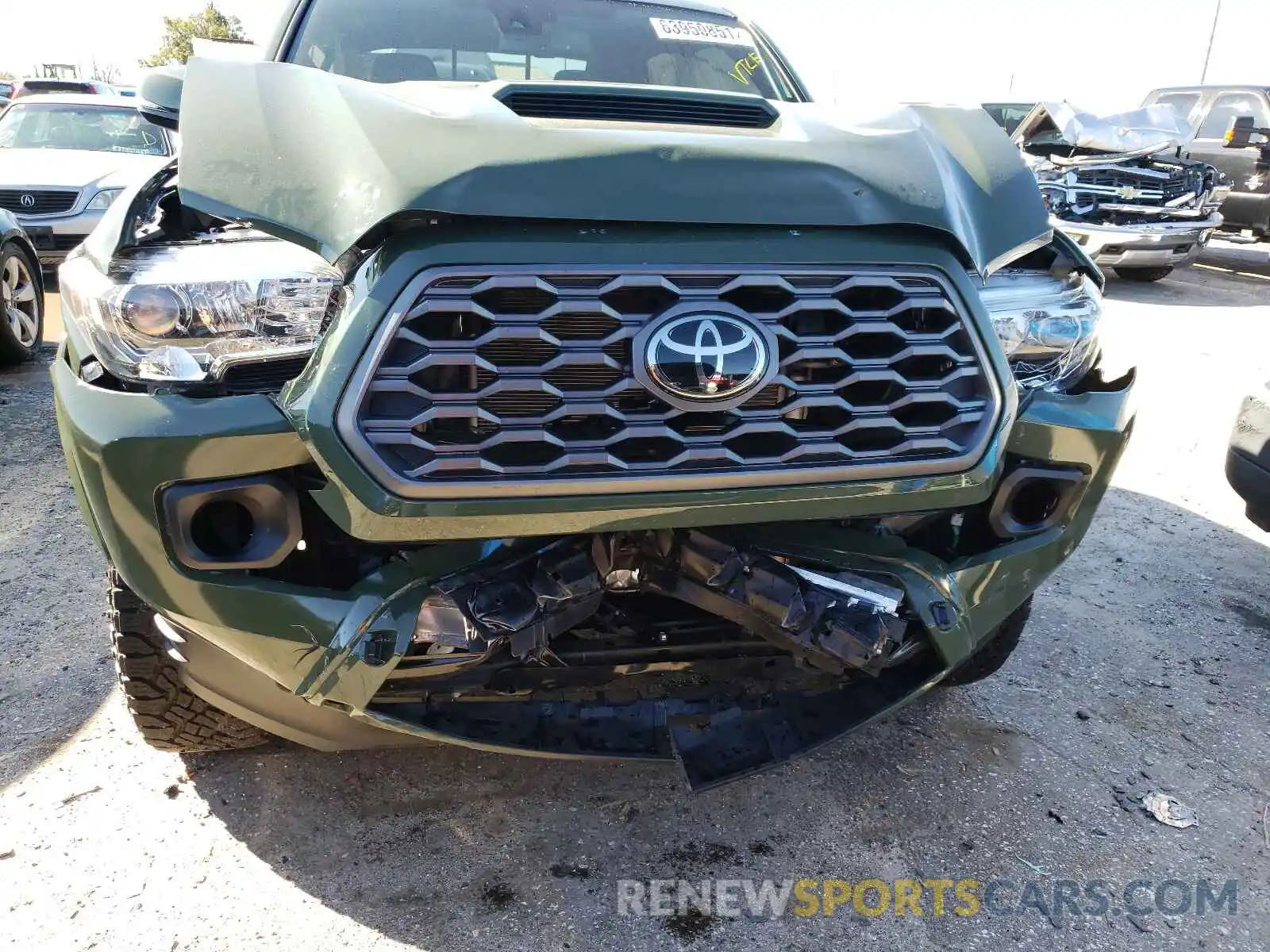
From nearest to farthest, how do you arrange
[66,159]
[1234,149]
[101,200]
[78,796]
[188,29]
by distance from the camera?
[78,796]
[101,200]
[66,159]
[1234,149]
[188,29]

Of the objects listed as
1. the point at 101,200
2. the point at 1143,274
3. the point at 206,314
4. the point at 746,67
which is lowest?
the point at 1143,274

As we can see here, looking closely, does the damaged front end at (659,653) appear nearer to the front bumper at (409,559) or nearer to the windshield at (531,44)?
the front bumper at (409,559)

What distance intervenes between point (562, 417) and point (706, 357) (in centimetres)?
27

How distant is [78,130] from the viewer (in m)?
9.20

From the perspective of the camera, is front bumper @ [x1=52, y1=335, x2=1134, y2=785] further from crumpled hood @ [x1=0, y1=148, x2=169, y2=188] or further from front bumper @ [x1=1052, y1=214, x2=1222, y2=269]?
A: front bumper @ [x1=1052, y1=214, x2=1222, y2=269]

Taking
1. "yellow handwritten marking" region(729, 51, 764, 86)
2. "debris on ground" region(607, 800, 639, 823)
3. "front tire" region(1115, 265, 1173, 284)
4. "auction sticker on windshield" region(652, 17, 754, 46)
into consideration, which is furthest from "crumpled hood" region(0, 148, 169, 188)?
"front tire" region(1115, 265, 1173, 284)

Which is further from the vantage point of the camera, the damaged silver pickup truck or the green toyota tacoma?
the damaged silver pickup truck

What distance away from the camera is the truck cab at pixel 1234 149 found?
38.2 feet

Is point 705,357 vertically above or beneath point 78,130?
above

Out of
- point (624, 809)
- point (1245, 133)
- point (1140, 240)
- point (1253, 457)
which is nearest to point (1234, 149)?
point (1245, 133)

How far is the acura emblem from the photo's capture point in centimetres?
161

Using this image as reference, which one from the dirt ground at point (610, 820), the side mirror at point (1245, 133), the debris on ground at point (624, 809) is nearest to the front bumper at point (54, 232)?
the dirt ground at point (610, 820)

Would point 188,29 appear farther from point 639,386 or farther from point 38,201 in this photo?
point 639,386

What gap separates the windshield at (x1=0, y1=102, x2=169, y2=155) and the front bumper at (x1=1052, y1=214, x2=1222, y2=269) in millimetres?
9334
